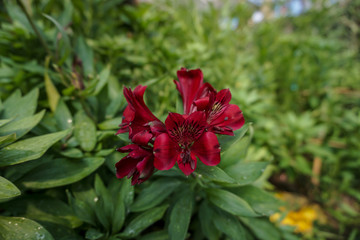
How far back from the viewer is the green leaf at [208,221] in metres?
0.78

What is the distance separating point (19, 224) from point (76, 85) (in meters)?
0.51

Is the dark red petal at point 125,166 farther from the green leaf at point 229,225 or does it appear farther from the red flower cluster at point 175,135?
the green leaf at point 229,225

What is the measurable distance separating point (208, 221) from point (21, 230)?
55cm

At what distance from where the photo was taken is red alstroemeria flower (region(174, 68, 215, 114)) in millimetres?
620

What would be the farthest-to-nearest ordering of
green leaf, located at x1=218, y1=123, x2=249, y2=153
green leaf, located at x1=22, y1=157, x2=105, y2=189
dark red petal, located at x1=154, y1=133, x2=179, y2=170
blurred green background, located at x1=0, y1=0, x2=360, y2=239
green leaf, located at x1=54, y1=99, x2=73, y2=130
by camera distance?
blurred green background, located at x1=0, y1=0, x2=360, y2=239
green leaf, located at x1=54, y1=99, x2=73, y2=130
green leaf, located at x1=22, y1=157, x2=105, y2=189
green leaf, located at x1=218, y1=123, x2=249, y2=153
dark red petal, located at x1=154, y1=133, x2=179, y2=170

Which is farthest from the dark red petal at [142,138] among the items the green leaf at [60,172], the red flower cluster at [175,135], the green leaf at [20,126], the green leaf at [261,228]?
the green leaf at [261,228]

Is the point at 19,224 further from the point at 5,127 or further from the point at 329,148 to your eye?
the point at 329,148

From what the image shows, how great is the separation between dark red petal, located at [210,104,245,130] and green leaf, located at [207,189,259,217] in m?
0.25

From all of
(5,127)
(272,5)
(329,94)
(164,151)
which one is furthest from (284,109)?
(5,127)

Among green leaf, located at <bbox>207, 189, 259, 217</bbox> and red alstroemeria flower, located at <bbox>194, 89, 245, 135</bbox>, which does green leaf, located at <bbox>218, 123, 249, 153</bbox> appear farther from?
green leaf, located at <bbox>207, 189, 259, 217</bbox>

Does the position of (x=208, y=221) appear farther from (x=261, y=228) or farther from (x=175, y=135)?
(x=175, y=135)

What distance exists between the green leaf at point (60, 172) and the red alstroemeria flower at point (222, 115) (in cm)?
38

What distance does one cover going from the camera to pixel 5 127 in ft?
2.23

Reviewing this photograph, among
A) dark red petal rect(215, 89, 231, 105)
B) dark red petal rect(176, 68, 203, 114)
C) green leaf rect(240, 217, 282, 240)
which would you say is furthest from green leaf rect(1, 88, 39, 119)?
green leaf rect(240, 217, 282, 240)
